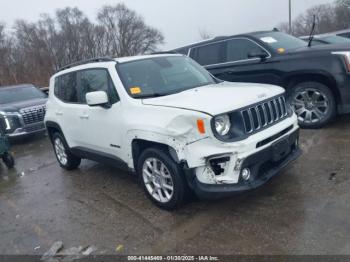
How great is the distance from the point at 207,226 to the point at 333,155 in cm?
250

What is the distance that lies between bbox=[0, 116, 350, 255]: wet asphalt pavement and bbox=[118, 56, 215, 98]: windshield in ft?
4.64

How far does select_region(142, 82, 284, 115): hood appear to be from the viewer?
359cm

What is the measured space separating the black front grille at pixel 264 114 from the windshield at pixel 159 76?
1053 mm

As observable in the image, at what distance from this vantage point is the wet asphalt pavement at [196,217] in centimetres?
334

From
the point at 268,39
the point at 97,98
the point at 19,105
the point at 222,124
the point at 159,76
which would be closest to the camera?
the point at 222,124

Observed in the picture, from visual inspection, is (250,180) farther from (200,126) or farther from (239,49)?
(239,49)

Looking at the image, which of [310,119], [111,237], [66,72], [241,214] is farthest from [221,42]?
[111,237]

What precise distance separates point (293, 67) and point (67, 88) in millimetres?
3944

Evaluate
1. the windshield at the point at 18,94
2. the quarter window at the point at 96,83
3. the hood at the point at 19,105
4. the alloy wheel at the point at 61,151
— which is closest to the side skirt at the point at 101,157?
the alloy wheel at the point at 61,151

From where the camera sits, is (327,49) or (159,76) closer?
(159,76)

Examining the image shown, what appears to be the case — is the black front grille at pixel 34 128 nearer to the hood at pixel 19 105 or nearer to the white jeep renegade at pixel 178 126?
the hood at pixel 19 105

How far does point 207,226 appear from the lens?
371cm

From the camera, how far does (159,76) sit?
4.68 meters

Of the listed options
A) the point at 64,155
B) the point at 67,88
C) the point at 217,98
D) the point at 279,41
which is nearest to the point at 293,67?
the point at 279,41
